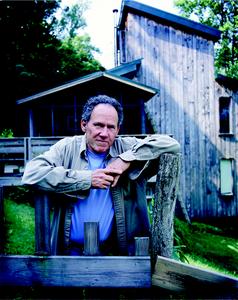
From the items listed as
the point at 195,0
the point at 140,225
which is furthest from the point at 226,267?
the point at 195,0

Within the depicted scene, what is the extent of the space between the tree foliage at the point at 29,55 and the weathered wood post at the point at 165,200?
54.3 ft

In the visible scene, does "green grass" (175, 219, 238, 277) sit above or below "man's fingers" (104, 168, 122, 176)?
below

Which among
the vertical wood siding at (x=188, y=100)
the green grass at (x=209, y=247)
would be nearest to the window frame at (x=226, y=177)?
the vertical wood siding at (x=188, y=100)

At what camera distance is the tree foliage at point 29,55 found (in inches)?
781

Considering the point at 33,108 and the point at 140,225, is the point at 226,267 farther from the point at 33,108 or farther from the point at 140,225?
the point at 33,108

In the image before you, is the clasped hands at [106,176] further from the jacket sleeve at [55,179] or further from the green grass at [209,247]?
the green grass at [209,247]

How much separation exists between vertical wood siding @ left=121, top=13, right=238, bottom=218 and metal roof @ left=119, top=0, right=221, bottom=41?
0.26 metres

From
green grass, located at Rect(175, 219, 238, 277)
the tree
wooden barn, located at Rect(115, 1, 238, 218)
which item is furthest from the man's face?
the tree

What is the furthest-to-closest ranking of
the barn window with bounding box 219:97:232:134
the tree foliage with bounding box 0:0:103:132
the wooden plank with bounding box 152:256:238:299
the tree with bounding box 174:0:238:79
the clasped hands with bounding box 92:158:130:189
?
the tree with bounding box 174:0:238:79, the tree foliage with bounding box 0:0:103:132, the barn window with bounding box 219:97:232:134, the clasped hands with bounding box 92:158:130:189, the wooden plank with bounding box 152:256:238:299

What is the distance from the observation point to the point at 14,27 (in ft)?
69.7

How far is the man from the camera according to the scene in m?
1.99

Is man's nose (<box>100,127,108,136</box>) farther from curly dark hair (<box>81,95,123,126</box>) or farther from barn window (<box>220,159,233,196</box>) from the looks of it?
barn window (<box>220,159,233,196</box>)

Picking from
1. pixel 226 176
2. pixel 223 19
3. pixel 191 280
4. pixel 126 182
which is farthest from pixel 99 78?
pixel 223 19

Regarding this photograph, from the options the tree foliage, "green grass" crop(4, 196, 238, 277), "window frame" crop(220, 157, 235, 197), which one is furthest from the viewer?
the tree foliage
